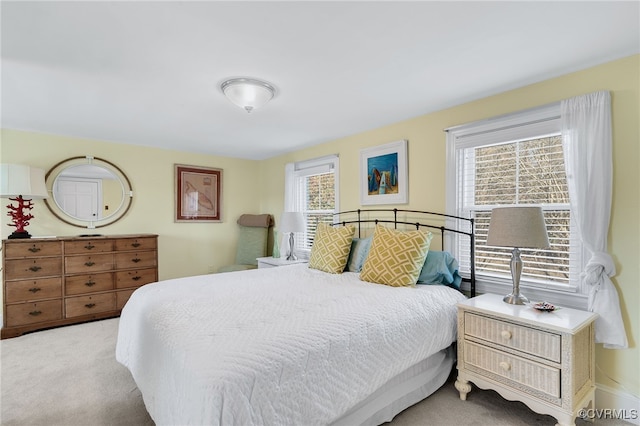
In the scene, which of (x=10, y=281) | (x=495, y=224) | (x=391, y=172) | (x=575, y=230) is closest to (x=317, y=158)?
(x=391, y=172)

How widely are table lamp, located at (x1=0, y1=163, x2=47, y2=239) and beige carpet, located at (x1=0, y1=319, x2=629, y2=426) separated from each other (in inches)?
55.4

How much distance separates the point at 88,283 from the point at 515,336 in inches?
170

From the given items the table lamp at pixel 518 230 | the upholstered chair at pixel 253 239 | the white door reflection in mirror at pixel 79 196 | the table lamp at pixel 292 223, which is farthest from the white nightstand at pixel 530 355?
the white door reflection in mirror at pixel 79 196

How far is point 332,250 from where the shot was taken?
312 centimetres

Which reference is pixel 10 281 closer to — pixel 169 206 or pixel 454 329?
pixel 169 206

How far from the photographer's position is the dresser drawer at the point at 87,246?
11.8ft

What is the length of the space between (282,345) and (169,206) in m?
3.89

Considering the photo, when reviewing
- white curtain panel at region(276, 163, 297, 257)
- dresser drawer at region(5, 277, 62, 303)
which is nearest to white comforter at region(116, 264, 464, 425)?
dresser drawer at region(5, 277, 62, 303)

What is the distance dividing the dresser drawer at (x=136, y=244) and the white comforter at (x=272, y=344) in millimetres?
1824

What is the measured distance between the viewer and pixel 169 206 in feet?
15.3

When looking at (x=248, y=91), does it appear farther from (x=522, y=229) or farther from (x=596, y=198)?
(x=596, y=198)

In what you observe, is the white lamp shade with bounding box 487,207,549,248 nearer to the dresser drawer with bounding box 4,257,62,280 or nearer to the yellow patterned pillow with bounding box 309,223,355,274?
the yellow patterned pillow with bounding box 309,223,355,274

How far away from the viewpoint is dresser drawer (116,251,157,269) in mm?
3880

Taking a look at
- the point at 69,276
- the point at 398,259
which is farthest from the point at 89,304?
the point at 398,259
